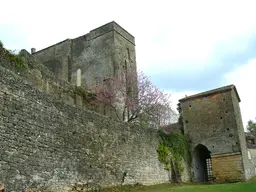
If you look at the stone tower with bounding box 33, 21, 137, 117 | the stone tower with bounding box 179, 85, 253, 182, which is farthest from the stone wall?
the stone tower with bounding box 33, 21, 137, 117

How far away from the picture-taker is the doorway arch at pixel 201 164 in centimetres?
2369

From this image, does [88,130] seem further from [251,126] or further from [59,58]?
[251,126]

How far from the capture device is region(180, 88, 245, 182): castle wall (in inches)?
902

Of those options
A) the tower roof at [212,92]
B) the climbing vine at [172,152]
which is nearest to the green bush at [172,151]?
the climbing vine at [172,152]

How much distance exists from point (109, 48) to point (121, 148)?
1624 centimetres

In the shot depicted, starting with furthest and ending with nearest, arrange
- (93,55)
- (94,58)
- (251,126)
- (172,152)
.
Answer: (251,126) < (93,55) < (94,58) < (172,152)

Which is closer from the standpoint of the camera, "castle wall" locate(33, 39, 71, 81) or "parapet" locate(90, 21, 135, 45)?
"parapet" locate(90, 21, 135, 45)

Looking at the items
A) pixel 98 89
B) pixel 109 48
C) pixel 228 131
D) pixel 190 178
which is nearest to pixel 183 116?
pixel 228 131

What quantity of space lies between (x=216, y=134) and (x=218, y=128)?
479 mm

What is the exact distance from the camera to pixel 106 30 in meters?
29.7

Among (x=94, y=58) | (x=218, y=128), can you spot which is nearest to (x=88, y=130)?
(x=218, y=128)

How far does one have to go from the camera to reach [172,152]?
19828 millimetres

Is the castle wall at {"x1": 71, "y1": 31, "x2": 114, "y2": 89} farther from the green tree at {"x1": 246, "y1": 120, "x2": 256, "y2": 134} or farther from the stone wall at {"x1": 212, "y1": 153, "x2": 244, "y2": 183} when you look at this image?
the green tree at {"x1": 246, "y1": 120, "x2": 256, "y2": 134}

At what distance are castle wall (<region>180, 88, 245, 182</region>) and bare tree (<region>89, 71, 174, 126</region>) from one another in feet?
8.07
